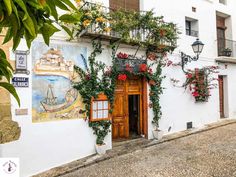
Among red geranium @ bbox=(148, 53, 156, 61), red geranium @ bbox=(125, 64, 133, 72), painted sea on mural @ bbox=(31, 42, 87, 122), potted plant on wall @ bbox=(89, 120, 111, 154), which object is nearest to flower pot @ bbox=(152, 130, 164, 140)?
potted plant on wall @ bbox=(89, 120, 111, 154)

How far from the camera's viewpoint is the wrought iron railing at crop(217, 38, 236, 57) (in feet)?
42.8

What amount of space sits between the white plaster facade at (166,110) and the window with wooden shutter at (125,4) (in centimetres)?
28

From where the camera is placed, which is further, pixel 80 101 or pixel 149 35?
pixel 149 35

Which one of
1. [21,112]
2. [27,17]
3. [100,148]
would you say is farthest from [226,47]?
[27,17]

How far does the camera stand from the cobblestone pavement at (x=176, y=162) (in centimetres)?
602

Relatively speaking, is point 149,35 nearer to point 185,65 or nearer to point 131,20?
point 131,20

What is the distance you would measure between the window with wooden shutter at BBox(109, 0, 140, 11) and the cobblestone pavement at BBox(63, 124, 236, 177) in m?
5.24

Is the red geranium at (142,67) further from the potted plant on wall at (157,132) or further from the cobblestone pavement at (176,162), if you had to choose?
the cobblestone pavement at (176,162)

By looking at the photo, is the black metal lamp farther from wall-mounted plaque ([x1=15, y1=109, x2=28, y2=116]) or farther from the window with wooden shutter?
wall-mounted plaque ([x1=15, y1=109, x2=28, y2=116])

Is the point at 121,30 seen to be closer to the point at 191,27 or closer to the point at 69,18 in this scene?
the point at 191,27

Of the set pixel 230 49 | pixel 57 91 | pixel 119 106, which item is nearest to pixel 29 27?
pixel 57 91

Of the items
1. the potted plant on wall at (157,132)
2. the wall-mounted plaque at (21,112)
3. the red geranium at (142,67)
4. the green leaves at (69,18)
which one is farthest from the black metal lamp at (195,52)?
the green leaves at (69,18)

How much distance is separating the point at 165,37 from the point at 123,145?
4.29m

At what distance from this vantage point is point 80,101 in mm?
7383
